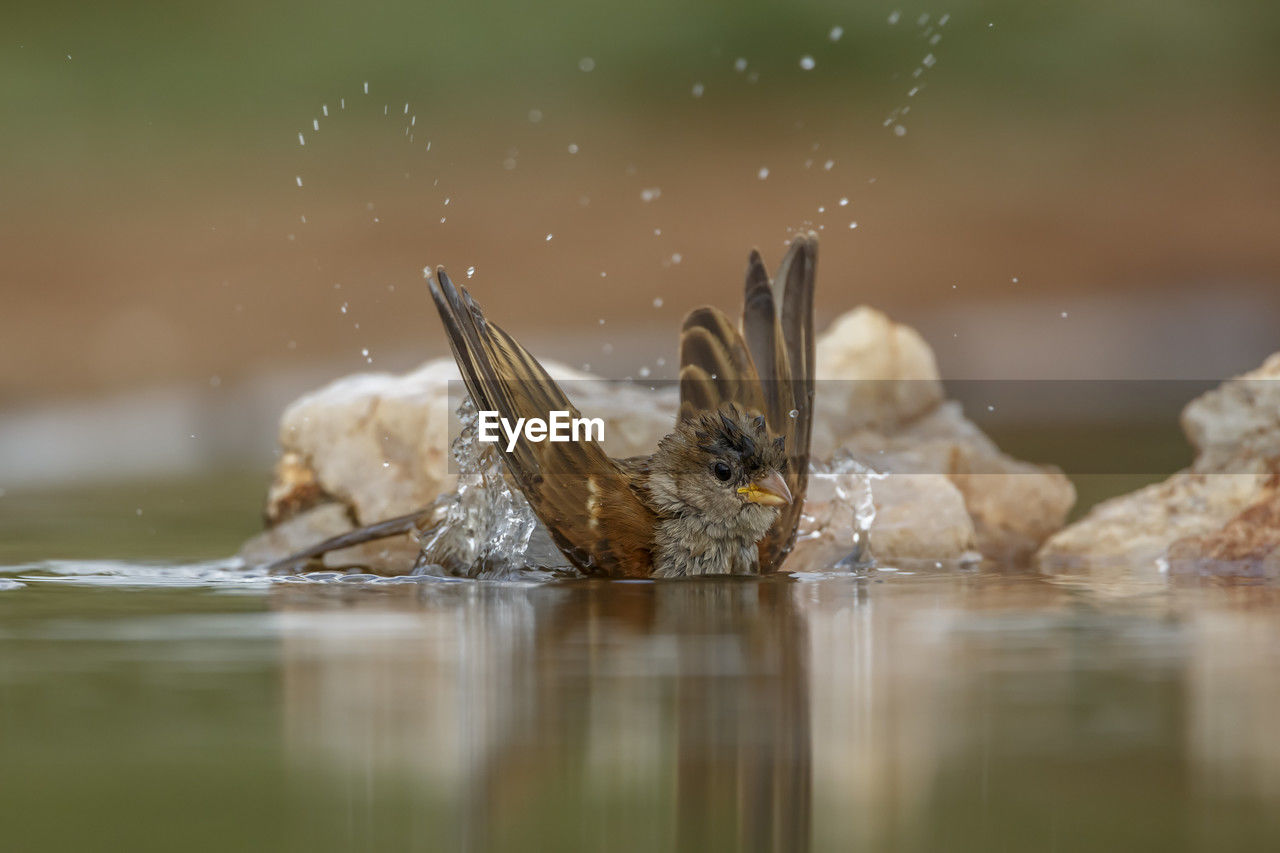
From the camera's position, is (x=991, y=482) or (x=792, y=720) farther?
(x=991, y=482)

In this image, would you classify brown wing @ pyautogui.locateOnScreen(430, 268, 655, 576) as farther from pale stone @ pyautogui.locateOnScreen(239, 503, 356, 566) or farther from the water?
pale stone @ pyautogui.locateOnScreen(239, 503, 356, 566)

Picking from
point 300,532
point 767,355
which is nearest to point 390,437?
point 300,532

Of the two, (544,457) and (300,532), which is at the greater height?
(544,457)

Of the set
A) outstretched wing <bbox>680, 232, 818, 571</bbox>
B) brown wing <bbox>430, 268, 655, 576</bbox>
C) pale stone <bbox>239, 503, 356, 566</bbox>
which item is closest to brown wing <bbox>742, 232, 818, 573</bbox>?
outstretched wing <bbox>680, 232, 818, 571</bbox>

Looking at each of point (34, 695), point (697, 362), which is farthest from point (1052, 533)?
point (34, 695)

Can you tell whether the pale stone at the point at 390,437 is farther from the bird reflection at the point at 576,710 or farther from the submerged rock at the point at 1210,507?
the bird reflection at the point at 576,710

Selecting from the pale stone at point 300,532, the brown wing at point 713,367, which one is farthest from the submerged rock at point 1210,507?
the pale stone at point 300,532

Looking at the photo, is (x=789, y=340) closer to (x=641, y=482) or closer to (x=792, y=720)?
(x=641, y=482)

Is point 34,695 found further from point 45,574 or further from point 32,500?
point 32,500
